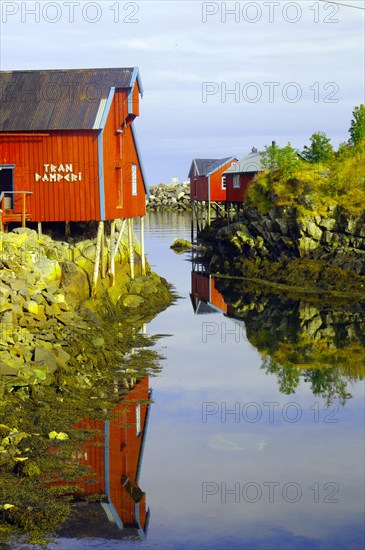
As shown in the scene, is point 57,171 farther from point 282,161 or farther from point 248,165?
point 248,165

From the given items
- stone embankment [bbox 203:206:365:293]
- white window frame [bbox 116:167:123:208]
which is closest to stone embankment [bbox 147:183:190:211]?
stone embankment [bbox 203:206:365:293]

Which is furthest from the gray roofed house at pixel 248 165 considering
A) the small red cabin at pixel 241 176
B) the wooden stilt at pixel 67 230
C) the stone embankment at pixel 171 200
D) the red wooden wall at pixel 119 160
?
the stone embankment at pixel 171 200

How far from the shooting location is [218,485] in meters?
14.8

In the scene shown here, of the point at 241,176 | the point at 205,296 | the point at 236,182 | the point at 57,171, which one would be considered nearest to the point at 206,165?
the point at 236,182

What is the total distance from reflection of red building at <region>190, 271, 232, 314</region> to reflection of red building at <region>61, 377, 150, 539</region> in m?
16.3

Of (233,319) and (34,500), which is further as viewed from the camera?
(233,319)

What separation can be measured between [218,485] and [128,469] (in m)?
1.98

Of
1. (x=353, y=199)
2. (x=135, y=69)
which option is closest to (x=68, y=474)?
(x=135, y=69)

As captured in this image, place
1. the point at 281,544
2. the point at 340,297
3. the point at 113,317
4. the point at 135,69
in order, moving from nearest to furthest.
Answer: the point at 281,544 < the point at 113,317 < the point at 135,69 < the point at 340,297

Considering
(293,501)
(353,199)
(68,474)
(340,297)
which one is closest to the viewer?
(293,501)

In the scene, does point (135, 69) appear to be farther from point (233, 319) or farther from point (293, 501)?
point (293, 501)

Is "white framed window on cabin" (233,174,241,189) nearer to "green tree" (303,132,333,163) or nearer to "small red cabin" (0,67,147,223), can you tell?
"green tree" (303,132,333,163)

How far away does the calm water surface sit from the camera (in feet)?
42.2

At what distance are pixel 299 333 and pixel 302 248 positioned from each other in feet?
38.8
